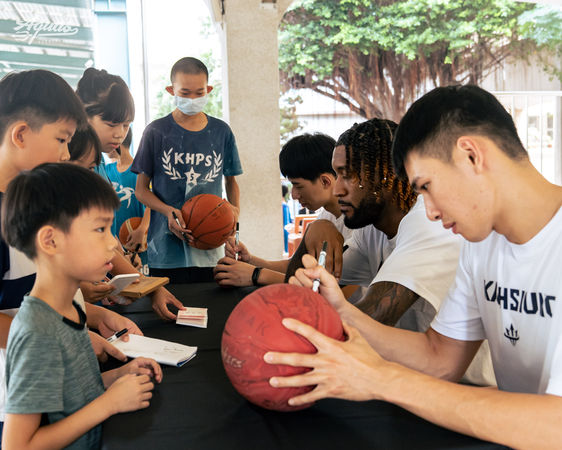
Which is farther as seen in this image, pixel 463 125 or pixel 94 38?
pixel 94 38

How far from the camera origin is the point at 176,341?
1.66m

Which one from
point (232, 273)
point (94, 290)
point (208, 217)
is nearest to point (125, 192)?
point (208, 217)

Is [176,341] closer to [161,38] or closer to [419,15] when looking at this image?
[161,38]

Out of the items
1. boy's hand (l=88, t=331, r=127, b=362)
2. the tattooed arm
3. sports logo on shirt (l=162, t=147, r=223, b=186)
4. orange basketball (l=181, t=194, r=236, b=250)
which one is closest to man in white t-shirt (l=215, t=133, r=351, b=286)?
orange basketball (l=181, t=194, r=236, b=250)

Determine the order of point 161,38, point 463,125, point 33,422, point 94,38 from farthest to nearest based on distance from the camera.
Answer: point 161,38 < point 94,38 < point 463,125 < point 33,422

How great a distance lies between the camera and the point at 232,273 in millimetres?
2453

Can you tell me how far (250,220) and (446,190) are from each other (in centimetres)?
410

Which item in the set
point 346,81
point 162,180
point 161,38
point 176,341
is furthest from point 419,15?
point 176,341

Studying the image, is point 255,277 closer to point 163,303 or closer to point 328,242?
point 328,242

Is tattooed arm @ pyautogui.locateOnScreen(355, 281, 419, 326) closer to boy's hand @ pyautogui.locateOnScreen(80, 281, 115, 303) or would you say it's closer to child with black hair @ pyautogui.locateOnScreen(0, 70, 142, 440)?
child with black hair @ pyautogui.locateOnScreen(0, 70, 142, 440)

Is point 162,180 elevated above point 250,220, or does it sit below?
above

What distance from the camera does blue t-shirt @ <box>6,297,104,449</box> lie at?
1080 millimetres

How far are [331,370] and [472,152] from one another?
0.61 m

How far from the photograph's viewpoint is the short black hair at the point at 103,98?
268 centimetres
